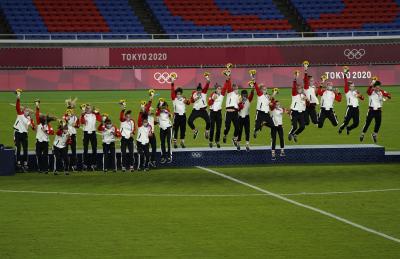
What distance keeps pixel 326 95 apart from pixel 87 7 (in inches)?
1363

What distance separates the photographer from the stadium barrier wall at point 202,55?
200ft

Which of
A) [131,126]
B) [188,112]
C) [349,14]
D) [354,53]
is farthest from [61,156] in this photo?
[349,14]

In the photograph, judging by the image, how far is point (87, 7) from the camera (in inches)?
2739

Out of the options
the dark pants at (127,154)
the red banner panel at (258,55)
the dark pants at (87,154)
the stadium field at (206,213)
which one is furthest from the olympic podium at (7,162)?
the red banner panel at (258,55)

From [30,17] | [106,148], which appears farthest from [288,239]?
[30,17]

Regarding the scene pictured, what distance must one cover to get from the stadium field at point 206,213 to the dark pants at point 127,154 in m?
0.83

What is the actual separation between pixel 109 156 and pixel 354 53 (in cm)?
3337

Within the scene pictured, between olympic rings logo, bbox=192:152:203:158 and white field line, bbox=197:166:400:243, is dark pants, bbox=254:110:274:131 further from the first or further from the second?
white field line, bbox=197:166:400:243

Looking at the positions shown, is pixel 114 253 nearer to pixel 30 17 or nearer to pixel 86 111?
pixel 86 111

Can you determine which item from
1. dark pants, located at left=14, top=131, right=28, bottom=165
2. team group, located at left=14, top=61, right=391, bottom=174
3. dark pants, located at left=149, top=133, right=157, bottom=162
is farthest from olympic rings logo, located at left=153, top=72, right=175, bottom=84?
dark pants, located at left=14, top=131, right=28, bottom=165

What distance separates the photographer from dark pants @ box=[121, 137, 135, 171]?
108ft

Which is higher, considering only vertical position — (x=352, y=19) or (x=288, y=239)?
(x=352, y=19)

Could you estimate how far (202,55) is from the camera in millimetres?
62969

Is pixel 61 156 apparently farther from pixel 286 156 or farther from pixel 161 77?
pixel 161 77
